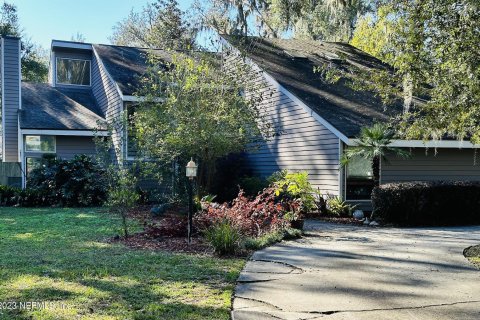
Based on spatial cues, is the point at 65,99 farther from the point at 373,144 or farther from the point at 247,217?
the point at 247,217

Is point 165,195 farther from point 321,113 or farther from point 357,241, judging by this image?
point 357,241

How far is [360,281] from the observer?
5.55 meters

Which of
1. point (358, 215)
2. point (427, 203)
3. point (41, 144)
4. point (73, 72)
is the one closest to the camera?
point (427, 203)

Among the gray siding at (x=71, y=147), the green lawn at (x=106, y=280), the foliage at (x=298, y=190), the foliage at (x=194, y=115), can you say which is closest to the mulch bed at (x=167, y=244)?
the green lawn at (x=106, y=280)

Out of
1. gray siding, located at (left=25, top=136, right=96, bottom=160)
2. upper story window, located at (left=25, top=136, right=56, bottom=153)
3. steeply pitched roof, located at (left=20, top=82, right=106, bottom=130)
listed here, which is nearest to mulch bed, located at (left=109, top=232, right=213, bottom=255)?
steeply pitched roof, located at (left=20, top=82, right=106, bottom=130)

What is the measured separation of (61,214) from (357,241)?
787 cm

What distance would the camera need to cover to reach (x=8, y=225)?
1049 centimetres

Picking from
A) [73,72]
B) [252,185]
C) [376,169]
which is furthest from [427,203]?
[73,72]

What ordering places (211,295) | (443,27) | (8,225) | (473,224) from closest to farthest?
(211,295) → (443,27) → (8,225) → (473,224)

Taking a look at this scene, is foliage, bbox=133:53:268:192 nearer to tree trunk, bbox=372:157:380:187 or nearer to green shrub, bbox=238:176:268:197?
green shrub, bbox=238:176:268:197

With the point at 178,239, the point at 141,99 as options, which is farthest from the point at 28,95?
the point at 178,239

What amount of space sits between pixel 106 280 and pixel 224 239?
6.87 ft

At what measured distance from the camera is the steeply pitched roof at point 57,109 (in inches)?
663

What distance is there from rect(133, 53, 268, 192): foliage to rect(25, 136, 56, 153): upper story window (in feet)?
18.5
